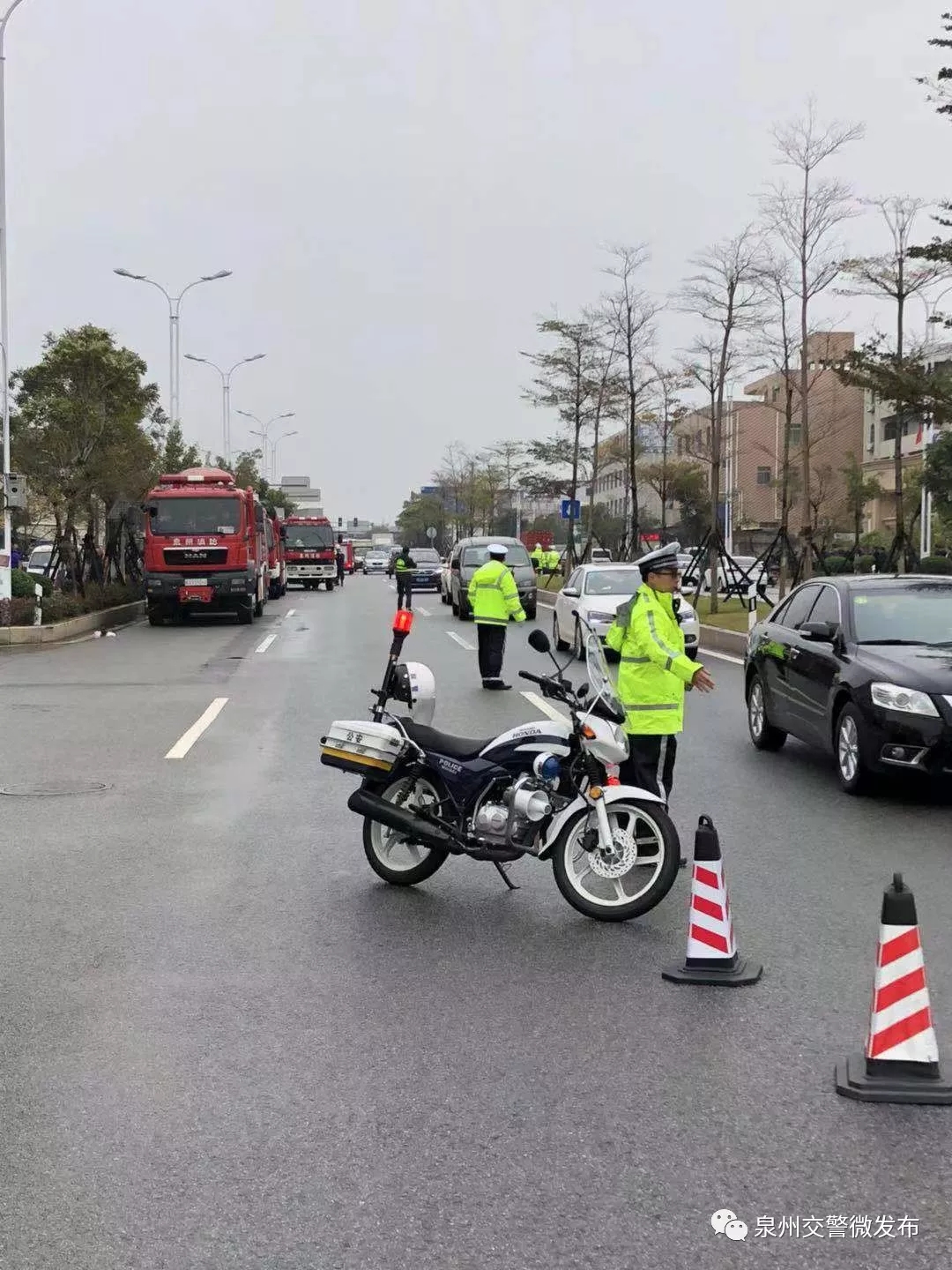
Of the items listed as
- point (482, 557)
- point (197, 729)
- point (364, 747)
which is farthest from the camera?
point (482, 557)

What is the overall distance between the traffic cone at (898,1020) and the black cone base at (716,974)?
3.34 ft

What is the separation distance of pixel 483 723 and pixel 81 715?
4.05 m

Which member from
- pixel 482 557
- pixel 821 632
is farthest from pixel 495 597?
pixel 482 557

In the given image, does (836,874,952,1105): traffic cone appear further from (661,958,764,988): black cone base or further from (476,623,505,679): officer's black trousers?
(476,623,505,679): officer's black trousers

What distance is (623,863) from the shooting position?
250 inches

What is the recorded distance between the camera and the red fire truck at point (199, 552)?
2948 cm

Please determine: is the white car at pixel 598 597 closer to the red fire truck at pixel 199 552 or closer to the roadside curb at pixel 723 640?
the roadside curb at pixel 723 640

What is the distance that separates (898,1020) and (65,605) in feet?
77.8

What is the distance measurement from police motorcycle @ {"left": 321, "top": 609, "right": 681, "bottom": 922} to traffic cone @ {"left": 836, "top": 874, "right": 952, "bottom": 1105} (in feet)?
6.18

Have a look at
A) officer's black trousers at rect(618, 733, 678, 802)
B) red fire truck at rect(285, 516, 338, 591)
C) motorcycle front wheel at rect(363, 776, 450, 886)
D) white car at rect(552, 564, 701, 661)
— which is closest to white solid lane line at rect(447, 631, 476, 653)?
white car at rect(552, 564, 701, 661)

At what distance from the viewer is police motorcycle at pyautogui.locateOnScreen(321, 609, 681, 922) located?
6371 millimetres

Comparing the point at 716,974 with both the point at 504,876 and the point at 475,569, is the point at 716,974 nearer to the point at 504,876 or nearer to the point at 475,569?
the point at 504,876

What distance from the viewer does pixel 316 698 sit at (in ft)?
51.0

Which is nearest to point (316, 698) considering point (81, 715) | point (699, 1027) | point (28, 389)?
point (81, 715)
